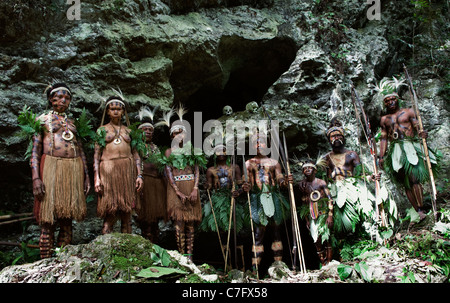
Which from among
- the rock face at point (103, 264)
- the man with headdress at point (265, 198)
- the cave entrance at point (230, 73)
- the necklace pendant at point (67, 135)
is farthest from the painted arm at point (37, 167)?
the cave entrance at point (230, 73)

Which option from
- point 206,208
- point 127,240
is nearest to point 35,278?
point 127,240

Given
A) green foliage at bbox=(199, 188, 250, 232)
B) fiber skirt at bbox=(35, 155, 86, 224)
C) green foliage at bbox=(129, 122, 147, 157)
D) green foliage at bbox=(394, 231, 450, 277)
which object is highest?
green foliage at bbox=(129, 122, 147, 157)

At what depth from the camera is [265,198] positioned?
6039mm

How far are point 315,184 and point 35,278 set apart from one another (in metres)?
4.02

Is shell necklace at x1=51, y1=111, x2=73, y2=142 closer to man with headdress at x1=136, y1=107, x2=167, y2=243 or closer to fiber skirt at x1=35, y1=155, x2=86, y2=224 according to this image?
fiber skirt at x1=35, y1=155, x2=86, y2=224

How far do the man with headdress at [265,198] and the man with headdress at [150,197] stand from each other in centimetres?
132

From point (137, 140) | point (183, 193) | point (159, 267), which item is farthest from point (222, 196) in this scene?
point (159, 267)

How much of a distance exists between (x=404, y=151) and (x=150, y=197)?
394 cm

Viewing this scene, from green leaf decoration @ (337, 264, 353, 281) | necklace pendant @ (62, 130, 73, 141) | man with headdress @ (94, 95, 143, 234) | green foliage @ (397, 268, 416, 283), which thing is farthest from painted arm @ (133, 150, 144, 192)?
green foliage @ (397, 268, 416, 283)

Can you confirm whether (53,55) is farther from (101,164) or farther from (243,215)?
(243,215)

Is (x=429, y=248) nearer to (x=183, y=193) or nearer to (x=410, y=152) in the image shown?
(x=410, y=152)

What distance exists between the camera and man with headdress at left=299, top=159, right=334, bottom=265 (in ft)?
18.4

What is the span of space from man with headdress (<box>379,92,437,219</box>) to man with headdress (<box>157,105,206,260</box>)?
117 inches

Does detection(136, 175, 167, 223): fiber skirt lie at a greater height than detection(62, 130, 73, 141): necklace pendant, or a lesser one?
lesser
